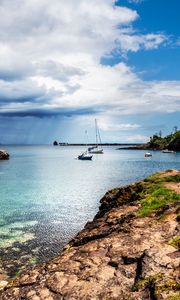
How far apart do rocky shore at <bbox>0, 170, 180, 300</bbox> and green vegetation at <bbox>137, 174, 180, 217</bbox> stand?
1.47 metres

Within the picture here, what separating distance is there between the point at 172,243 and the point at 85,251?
4349 mm

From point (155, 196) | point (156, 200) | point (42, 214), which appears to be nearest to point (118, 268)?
point (156, 200)

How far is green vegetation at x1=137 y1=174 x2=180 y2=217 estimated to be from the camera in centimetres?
2220

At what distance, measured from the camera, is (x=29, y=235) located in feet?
113

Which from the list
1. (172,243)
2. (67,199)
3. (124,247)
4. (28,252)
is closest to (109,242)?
(124,247)

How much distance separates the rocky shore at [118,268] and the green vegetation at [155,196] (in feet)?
4.83

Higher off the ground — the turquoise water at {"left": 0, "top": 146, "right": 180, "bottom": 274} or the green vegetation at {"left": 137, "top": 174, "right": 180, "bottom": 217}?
the green vegetation at {"left": 137, "top": 174, "right": 180, "bottom": 217}

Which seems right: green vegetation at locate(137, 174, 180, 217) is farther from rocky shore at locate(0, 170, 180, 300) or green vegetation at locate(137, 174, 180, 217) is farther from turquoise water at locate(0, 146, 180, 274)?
turquoise water at locate(0, 146, 180, 274)

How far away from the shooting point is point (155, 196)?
25.9 metres

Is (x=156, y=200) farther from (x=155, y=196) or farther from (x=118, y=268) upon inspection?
(x=118, y=268)

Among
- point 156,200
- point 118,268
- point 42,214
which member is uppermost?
point 156,200

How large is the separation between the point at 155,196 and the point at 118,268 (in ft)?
41.7

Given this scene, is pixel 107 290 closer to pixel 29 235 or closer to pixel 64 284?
pixel 64 284

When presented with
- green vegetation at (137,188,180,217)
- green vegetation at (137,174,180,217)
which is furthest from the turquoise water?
green vegetation at (137,188,180,217)
